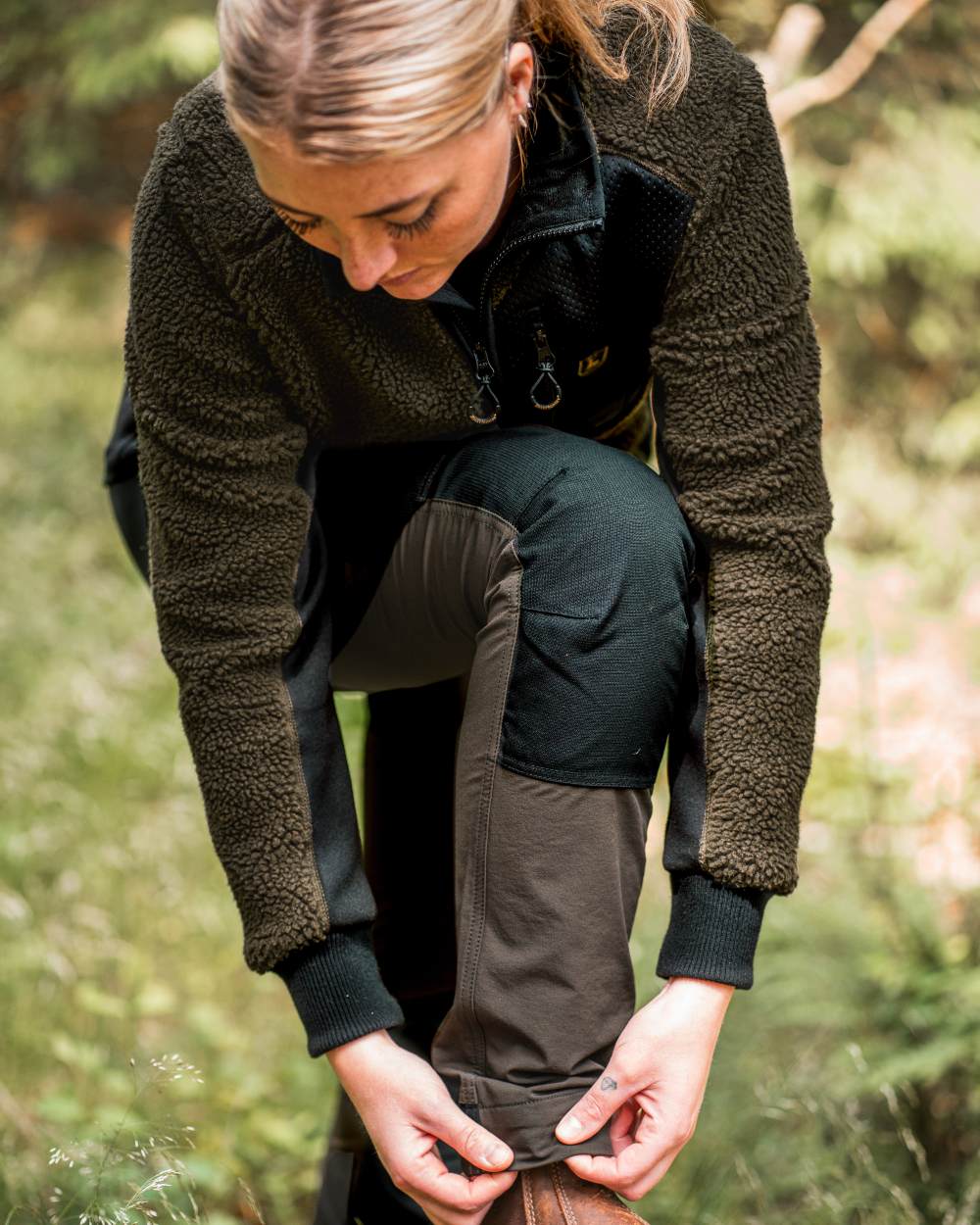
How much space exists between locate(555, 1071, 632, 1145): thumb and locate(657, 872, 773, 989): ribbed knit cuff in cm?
12

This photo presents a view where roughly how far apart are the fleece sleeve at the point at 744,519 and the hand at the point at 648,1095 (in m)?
0.07

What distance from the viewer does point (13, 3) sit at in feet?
16.8

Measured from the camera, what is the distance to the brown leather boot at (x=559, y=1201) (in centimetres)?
109

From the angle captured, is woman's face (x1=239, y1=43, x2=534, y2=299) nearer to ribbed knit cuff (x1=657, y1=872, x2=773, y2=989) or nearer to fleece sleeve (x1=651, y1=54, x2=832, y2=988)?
fleece sleeve (x1=651, y1=54, x2=832, y2=988)

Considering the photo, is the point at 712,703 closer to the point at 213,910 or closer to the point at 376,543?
the point at 376,543

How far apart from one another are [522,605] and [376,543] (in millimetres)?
287

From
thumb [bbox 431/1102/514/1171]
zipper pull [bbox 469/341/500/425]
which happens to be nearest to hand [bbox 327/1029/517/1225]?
thumb [bbox 431/1102/514/1171]

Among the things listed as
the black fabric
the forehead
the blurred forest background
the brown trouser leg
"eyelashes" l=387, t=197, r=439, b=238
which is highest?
the forehead

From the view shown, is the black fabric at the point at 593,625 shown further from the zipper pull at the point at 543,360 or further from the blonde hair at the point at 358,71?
the blonde hair at the point at 358,71

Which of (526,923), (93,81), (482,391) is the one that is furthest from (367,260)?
(93,81)

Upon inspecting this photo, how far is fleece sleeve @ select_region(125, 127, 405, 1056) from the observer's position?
1.24 metres

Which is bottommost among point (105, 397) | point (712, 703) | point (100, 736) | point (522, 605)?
point (105, 397)

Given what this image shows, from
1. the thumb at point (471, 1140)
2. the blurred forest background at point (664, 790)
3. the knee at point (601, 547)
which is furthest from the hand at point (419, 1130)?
the knee at point (601, 547)

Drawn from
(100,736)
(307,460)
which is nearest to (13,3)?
(100,736)
